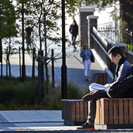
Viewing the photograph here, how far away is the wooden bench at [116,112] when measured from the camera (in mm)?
10711

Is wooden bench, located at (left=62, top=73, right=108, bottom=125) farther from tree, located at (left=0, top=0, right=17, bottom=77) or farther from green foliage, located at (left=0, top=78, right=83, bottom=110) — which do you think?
tree, located at (left=0, top=0, right=17, bottom=77)

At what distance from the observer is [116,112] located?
10758mm

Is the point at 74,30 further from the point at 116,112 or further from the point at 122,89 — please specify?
the point at 122,89

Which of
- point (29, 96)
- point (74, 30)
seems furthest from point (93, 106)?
point (74, 30)

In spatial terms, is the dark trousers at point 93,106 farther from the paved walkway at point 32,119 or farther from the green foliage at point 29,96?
the green foliage at point 29,96

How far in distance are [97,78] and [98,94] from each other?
487 cm

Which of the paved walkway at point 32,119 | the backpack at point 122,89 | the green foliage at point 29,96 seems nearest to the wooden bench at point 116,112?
the backpack at point 122,89

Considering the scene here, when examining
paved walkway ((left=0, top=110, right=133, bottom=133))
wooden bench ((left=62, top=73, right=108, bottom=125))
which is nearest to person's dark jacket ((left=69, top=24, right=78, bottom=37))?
paved walkway ((left=0, top=110, right=133, bottom=133))

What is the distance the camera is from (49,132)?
9.37 m

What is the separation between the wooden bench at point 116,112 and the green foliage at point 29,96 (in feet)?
24.3

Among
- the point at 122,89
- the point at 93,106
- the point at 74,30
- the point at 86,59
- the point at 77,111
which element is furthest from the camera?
the point at 74,30

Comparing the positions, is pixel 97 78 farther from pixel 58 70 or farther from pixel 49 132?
pixel 58 70

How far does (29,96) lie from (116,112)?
353 inches

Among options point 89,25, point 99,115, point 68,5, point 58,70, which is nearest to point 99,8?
point 89,25
